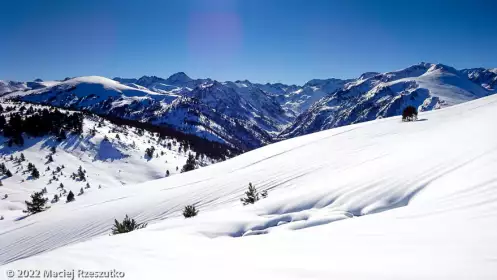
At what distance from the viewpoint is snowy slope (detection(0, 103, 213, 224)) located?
53.0m

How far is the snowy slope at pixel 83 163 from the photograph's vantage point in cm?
5295

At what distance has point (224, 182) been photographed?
15.7 metres

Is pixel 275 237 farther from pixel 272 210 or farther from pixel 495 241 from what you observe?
pixel 495 241

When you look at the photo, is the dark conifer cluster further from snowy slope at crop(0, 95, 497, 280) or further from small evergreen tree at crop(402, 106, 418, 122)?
small evergreen tree at crop(402, 106, 418, 122)

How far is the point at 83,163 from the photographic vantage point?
71.1 metres

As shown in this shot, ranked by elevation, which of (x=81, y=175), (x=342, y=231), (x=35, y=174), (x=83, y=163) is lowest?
(x=342, y=231)

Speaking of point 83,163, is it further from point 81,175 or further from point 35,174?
point 35,174

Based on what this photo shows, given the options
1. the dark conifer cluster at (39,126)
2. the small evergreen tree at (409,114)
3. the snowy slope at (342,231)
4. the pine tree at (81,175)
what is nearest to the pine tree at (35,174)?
the pine tree at (81,175)

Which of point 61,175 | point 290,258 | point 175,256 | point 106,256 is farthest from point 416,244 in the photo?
point 61,175

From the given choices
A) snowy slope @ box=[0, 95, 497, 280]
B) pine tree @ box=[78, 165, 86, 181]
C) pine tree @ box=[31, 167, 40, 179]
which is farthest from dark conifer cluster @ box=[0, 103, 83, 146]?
snowy slope @ box=[0, 95, 497, 280]

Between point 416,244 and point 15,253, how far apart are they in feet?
55.6

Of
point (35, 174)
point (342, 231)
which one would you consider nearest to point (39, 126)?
point (35, 174)

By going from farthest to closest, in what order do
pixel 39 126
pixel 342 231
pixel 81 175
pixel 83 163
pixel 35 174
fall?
pixel 39 126
pixel 83 163
pixel 81 175
pixel 35 174
pixel 342 231

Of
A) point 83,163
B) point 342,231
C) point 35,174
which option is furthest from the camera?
point 83,163
